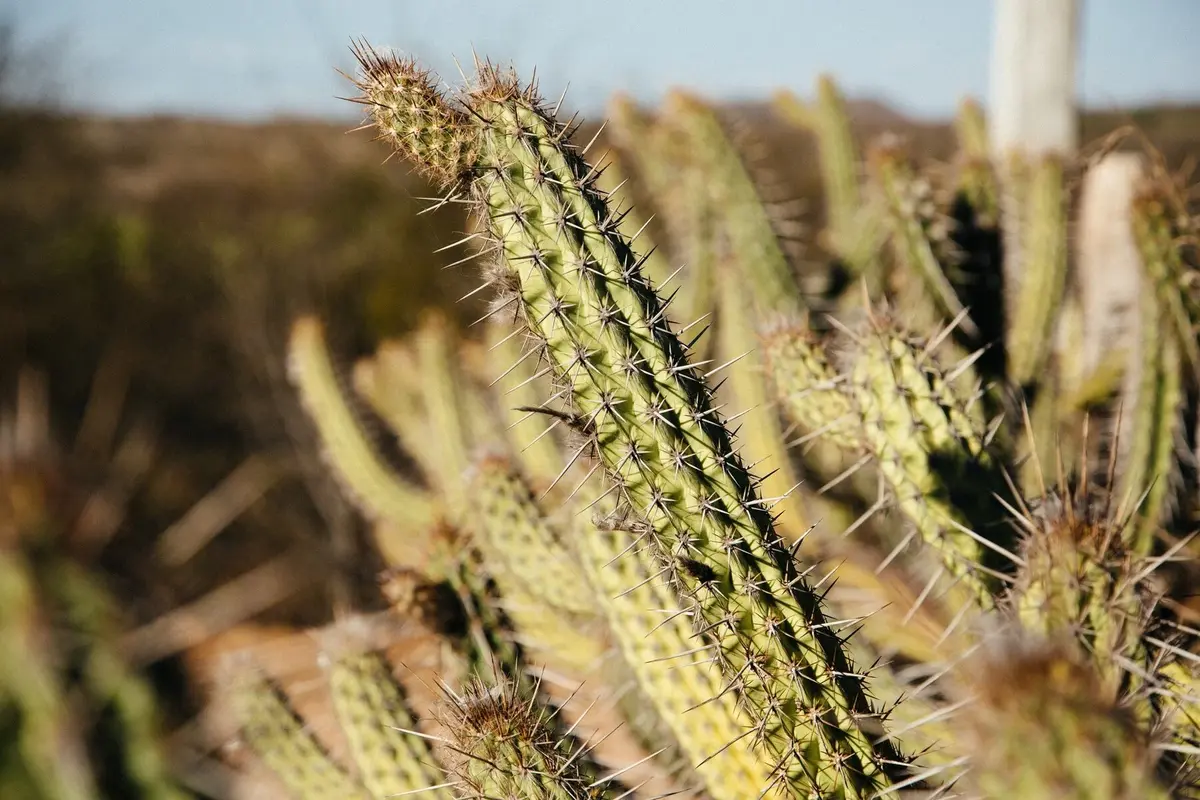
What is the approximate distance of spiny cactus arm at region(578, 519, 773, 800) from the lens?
59.7 inches

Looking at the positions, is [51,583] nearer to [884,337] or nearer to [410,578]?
[410,578]

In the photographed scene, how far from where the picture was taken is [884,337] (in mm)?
1802

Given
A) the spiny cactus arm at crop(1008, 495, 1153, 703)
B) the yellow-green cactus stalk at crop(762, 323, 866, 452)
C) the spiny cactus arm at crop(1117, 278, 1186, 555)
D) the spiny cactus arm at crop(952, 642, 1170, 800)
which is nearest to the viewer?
the spiny cactus arm at crop(952, 642, 1170, 800)

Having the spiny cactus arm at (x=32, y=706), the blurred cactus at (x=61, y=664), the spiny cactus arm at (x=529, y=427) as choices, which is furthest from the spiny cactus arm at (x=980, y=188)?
the spiny cactus arm at (x=32, y=706)

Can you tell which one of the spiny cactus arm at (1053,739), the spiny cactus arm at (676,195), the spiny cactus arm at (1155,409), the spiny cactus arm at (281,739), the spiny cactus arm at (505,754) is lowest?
the spiny cactus arm at (1155,409)

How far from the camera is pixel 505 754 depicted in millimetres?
1231

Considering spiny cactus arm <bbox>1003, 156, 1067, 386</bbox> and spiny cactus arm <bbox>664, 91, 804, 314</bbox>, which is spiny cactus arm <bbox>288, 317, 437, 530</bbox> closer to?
spiny cactus arm <bbox>664, 91, 804, 314</bbox>

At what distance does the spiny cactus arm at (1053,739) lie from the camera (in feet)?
2.50

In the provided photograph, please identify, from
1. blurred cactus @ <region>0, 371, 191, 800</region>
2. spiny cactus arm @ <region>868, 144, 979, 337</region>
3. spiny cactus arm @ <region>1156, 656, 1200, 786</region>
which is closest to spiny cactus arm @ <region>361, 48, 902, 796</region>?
spiny cactus arm @ <region>1156, 656, 1200, 786</region>

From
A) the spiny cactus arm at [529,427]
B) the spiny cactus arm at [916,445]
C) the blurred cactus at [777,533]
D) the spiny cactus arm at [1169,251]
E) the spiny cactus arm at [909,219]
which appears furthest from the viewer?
the spiny cactus arm at [529,427]

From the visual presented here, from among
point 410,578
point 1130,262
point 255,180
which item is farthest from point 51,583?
point 255,180

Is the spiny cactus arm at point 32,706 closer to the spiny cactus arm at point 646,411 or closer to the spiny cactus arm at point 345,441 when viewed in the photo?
the spiny cactus arm at point 646,411

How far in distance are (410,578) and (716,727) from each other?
0.66 m

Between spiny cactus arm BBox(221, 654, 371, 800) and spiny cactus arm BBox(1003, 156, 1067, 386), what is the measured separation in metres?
2.48
